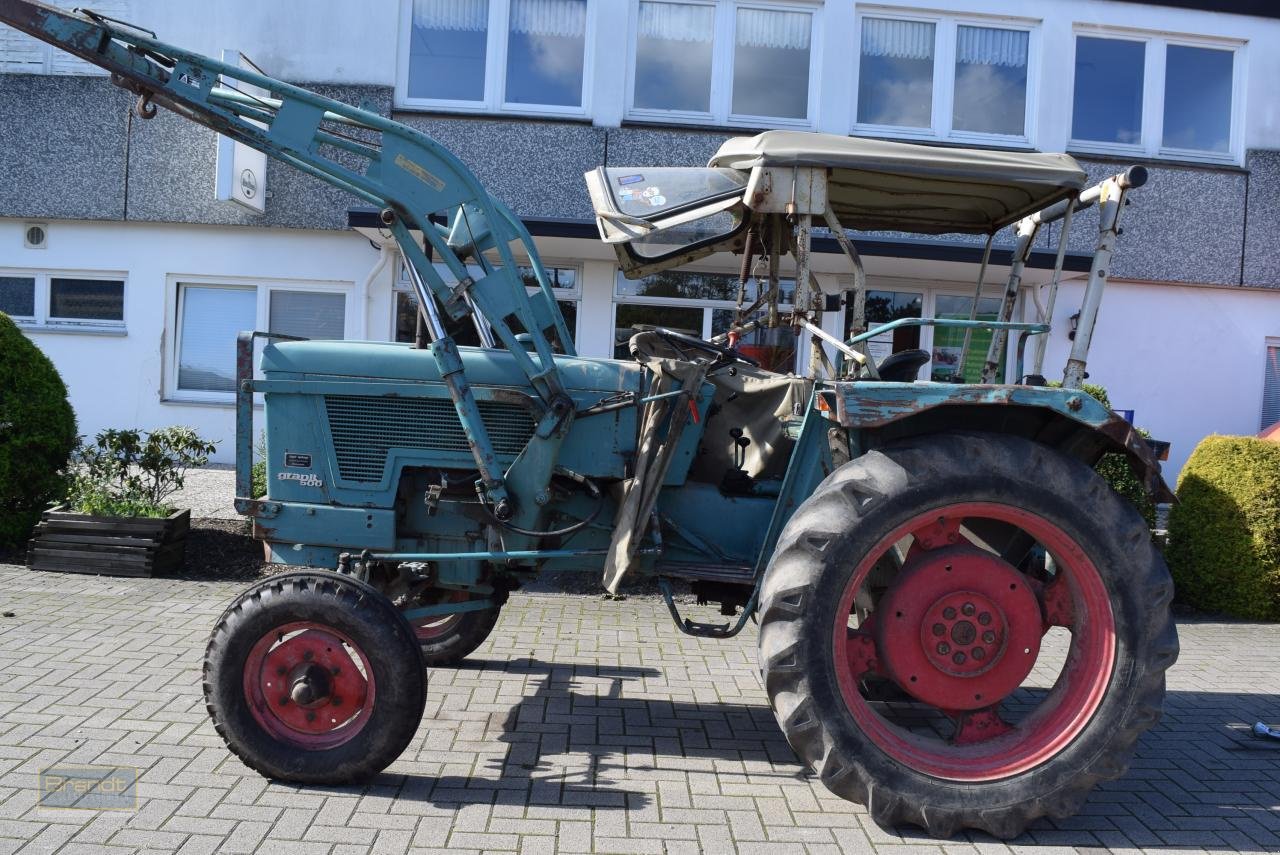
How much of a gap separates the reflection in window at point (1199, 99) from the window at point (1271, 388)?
7.39 ft

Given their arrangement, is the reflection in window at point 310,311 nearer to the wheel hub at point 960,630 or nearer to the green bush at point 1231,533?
the green bush at point 1231,533

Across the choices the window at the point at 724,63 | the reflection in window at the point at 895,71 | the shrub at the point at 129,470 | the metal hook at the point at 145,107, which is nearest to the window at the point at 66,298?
the shrub at the point at 129,470

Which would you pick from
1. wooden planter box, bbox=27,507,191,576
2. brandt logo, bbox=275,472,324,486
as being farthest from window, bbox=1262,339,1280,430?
wooden planter box, bbox=27,507,191,576

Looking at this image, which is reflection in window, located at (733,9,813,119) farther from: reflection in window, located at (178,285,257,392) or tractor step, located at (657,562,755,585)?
tractor step, located at (657,562,755,585)

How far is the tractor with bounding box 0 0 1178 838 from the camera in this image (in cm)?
323

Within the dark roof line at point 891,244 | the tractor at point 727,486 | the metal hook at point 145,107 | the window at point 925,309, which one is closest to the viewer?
the tractor at point 727,486

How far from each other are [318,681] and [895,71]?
907 centimetres

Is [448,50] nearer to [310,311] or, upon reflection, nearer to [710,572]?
[310,311]

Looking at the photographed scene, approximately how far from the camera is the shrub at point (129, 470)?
6738mm

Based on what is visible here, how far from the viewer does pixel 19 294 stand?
10.3 meters

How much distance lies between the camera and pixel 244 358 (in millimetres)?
3760

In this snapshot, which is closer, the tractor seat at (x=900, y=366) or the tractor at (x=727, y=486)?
the tractor at (x=727, y=486)

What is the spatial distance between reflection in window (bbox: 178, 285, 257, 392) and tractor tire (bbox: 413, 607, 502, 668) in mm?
6570

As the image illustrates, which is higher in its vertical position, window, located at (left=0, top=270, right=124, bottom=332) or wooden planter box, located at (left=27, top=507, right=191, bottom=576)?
window, located at (left=0, top=270, right=124, bottom=332)
